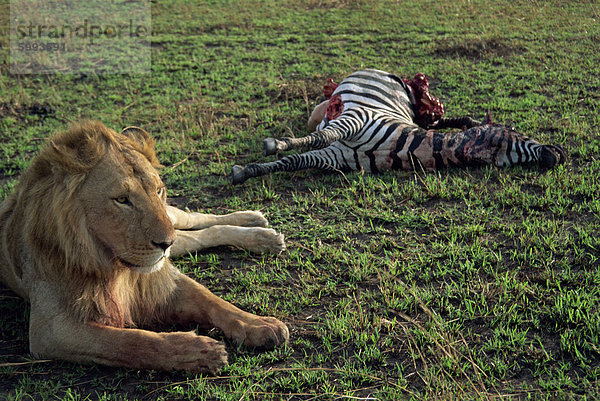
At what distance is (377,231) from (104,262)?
1744mm

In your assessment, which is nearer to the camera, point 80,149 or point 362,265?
point 80,149

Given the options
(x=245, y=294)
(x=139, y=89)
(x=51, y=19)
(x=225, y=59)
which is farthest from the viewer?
(x=51, y=19)

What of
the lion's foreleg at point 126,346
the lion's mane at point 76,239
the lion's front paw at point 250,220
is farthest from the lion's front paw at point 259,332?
the lion's front paw at point 250,220

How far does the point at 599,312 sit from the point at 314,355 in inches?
49.5

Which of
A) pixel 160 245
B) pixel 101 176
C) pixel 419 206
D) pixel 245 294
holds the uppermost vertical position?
pixel 101 176

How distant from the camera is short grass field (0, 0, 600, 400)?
2.52m

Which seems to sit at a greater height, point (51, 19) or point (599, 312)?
point (51, 19)

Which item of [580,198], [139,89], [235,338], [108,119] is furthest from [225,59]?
[235,338]

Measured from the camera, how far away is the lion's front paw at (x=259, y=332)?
2.73m

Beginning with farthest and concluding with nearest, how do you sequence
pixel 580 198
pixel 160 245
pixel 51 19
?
1. pixel 51 19
2. pixel 580 198
3. pixel 160 245

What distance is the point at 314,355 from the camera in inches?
106

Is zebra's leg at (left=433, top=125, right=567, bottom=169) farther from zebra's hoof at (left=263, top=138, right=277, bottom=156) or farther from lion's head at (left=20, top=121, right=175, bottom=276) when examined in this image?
lion's head at (left=20, top=121, right=175, bottom=276)

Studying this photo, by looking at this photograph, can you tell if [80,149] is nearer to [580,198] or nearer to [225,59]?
[580,198]

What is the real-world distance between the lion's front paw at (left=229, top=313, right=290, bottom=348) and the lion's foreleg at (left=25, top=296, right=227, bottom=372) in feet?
0.49
